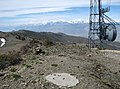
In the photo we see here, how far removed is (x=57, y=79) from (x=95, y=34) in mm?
28848

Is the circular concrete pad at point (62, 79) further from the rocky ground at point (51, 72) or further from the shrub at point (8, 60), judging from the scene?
the shrub at point (8, 60)

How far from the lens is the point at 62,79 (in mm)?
17609

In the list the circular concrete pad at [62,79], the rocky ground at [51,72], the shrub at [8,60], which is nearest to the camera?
the rocky ground at [51,72]

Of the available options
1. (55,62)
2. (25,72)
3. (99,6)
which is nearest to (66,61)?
(55,62)

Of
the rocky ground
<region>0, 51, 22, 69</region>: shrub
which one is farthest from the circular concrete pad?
<region>0, 51, 22, 69</region>: shrub

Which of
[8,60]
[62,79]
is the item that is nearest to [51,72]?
[62,79]

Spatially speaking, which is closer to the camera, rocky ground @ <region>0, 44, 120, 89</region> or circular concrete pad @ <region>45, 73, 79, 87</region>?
rocky ground @ <region>0, 44, 120, 89</region>

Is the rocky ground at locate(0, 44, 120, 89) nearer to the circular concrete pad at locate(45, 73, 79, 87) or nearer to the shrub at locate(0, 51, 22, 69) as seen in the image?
the circular concrete pad at locate(45, 73, 79, 87)

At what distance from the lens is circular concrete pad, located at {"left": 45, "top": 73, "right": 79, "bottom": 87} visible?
17.0 m

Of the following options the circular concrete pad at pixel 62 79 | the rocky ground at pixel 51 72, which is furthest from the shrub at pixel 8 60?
the circular concrete pad at pixel 62 79

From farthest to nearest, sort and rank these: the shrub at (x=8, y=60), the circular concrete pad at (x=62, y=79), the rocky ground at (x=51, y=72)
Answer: the shrub at (x=8, y=60) < the circular concrete pad at (x=62, y=79) < the rocky ground at (x=51, y=72)

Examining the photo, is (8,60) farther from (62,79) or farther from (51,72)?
(62,79)

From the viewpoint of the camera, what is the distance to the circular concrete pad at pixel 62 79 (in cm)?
1704

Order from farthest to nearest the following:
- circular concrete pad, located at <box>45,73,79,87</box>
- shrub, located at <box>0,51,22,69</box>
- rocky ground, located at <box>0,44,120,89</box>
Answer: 1. shrub, located at <box>0,51,22,69</box>
2. circular concrete pad, located at <box>45,73,79,87</box>
3. rocky ground, located at <box>0,44,120,89</box>
